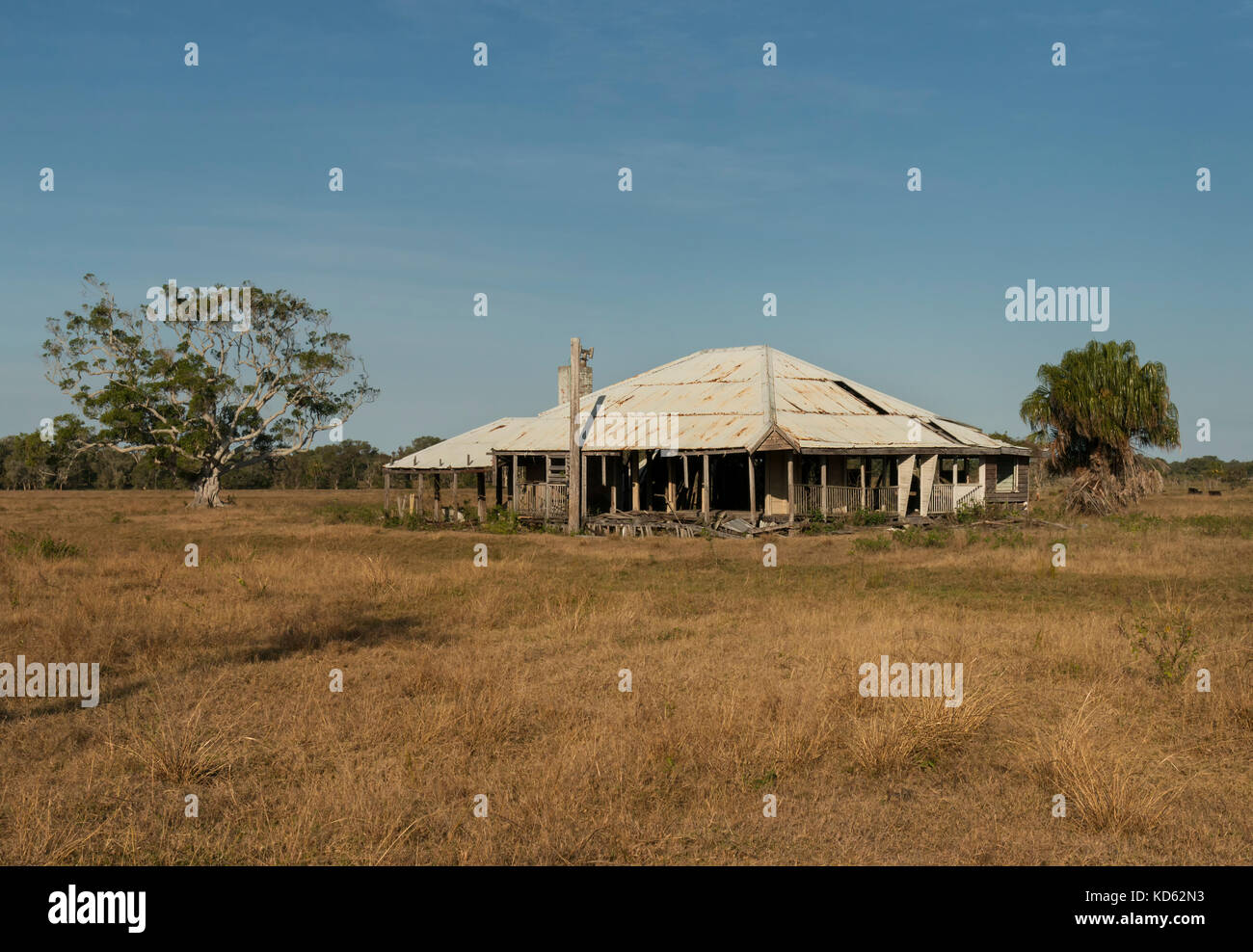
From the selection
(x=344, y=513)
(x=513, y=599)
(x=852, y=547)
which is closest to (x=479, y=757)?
(x=513, y=599)

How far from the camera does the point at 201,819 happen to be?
18.2ft

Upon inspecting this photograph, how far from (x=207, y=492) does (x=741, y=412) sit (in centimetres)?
3036

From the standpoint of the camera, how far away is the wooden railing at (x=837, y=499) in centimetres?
2798

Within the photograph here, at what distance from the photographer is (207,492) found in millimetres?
47469

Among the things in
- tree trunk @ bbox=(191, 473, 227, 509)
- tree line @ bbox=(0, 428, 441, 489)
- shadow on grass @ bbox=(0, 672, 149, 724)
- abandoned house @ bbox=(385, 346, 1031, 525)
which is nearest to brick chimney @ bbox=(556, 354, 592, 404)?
abandoned house @ bbox=(385, 346, 1031, 525)

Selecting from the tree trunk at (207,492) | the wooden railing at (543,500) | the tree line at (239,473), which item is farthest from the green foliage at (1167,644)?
the tree line at (239,473)

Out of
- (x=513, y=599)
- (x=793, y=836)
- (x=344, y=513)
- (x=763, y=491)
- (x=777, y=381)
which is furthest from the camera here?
(x=344, y=513)

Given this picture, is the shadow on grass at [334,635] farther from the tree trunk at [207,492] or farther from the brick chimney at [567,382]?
the tree trunk at [207,492]

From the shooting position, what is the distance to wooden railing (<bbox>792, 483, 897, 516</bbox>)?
91.8ft

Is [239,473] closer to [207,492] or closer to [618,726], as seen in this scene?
[207,492]

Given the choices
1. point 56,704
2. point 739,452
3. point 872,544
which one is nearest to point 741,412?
point 739,452
